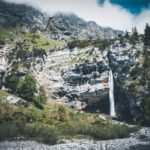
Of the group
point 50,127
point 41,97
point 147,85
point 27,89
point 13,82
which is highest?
point 13,82

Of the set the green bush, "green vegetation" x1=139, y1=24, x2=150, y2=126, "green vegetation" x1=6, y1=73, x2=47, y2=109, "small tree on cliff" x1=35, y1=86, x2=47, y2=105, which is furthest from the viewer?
the green bush

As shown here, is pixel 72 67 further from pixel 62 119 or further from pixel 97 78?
pixel 62 119

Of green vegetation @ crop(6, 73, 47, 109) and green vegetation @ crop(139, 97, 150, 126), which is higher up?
green vegetation @ crop(6, 73, 47, 109)

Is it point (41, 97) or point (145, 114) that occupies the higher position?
point (41, 97)

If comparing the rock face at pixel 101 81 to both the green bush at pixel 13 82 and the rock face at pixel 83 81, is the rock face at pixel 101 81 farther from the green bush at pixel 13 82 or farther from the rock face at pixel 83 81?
the green bush at pixel 13 82

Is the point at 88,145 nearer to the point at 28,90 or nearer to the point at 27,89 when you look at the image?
the point at 28,90

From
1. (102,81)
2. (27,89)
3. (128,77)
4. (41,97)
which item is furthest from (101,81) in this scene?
(27,89)

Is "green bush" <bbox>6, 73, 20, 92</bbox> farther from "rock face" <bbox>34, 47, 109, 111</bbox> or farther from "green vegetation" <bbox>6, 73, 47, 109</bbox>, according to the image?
"rock face" <bbox>34, 47, 109, 111</bbox>

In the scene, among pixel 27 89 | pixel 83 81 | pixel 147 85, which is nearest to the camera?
pixel 147 85

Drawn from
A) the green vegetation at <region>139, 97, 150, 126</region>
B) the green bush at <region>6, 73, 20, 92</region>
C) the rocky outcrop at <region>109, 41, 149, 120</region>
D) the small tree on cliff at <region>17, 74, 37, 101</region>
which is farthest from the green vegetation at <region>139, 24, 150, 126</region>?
the green bush at <region>6, 73, 20, 92</region>

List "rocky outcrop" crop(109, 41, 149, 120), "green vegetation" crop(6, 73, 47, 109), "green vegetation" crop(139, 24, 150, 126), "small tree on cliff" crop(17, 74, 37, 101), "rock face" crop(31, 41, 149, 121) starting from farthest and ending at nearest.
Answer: "small tree on cliff" crop(17, 74, 37, 101), "rock face" crop(31, 41, 149, 121), "green vegetation" crop(6, 73, 47, 109), "rocky outcrop" crop(109, 41, 149, 120), "green vegetation" crop(139, 24, 150, 126)

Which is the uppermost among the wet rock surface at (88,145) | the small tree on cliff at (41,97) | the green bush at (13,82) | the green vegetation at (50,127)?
the green bush at (13,82)

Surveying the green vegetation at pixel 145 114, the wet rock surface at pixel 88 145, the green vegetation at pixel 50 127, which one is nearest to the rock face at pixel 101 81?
the green vegetation at pixel 145 114

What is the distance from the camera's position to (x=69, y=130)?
428ft
